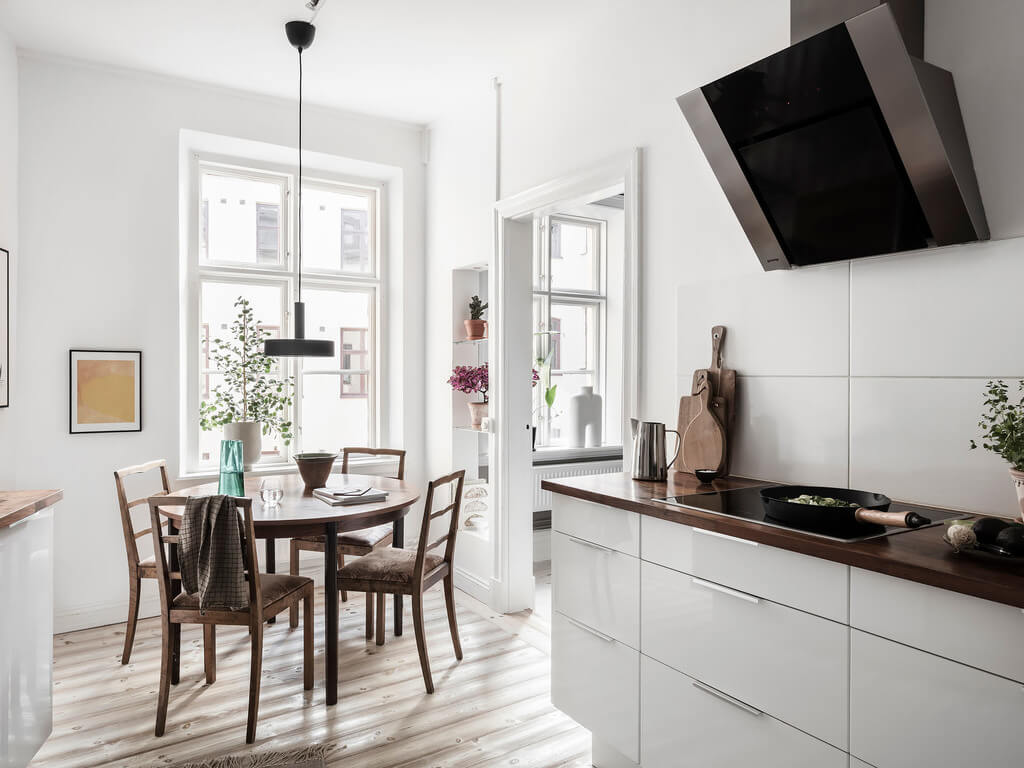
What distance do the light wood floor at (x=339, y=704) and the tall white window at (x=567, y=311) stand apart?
6.28 ft

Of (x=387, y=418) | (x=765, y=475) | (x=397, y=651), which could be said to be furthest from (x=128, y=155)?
(x=765, y=475)

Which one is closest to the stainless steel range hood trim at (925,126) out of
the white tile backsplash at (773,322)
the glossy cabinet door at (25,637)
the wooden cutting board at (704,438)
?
the white tile backsplash at (773,322)

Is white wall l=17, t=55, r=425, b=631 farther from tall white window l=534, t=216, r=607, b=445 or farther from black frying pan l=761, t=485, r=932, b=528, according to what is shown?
black frying pan l=761, t=485, r=932, b=528

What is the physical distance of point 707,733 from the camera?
177cm

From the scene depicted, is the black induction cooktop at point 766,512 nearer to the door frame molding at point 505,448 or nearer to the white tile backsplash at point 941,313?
the white tile backsplash at point 941,313

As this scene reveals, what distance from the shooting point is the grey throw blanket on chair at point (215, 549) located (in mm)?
2354

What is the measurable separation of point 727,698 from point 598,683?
0.55 m

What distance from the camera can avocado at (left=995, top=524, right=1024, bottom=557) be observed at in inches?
50.0

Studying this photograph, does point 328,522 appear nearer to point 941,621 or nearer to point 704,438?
point 704,438

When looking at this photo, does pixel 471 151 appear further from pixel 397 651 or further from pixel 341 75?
pixel 397 651

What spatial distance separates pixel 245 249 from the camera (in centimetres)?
429

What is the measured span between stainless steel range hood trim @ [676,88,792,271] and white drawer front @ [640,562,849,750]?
105 cm

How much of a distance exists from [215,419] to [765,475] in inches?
123

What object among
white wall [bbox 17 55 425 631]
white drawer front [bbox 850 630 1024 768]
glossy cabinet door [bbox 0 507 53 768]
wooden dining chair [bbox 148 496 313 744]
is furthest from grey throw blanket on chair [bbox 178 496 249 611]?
white drawer front [bbox 850 630 1024 768]
